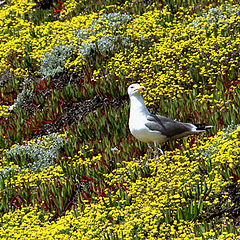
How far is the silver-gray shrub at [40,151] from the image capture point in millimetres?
9422

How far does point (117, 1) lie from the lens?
15.3 m

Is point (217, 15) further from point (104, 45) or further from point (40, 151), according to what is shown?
point (40, 151)

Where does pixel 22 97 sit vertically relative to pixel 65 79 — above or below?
below

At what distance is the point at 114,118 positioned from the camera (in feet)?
32.3

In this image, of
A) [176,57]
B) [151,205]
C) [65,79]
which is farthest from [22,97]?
[151,205]

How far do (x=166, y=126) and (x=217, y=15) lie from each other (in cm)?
566

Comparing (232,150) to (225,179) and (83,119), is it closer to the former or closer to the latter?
(225,179)

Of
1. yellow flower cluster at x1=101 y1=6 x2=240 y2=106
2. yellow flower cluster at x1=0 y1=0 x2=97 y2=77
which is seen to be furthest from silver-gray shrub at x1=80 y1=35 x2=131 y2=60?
yellow flower cluster at x1=0 y1=0 x2=97 y2=77

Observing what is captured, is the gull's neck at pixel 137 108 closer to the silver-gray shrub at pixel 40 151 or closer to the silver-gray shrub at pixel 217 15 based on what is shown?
the silver-gray shrub at pixel 40 151

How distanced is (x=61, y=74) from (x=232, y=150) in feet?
23.1

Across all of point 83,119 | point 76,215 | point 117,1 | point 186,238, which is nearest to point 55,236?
point 76,215

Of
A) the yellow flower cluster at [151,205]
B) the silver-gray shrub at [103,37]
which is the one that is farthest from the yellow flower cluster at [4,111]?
the yellow flower cluster at [151,205]

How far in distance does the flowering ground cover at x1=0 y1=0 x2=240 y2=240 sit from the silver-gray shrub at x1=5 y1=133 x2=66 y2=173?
1.1 inches

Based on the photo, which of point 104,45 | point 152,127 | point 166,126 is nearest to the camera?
point 152,127
